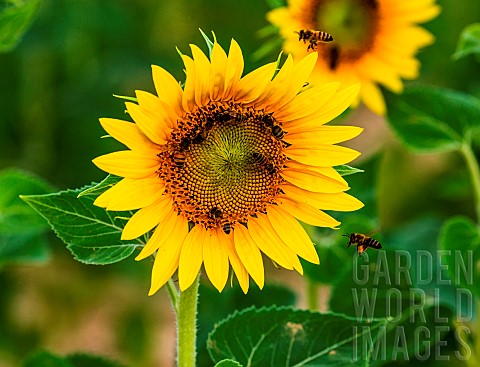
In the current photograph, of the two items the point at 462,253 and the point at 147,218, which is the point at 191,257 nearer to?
the point at 147,218

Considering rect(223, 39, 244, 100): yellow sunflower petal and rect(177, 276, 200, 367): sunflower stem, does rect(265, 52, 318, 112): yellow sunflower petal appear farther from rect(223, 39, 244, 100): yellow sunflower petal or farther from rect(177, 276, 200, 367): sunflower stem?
rect(177, 276, 200, 367): sunflower stem

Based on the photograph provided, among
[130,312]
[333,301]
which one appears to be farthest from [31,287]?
[333,301]

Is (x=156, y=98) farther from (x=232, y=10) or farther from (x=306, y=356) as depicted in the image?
(x=232, y=10)

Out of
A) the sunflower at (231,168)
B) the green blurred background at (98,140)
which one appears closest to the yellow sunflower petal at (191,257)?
the sunflower at (231,168)

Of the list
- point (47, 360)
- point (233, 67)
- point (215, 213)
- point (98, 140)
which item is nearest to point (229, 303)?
point (47, 360)

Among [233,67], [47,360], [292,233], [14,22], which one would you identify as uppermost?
[14,22]

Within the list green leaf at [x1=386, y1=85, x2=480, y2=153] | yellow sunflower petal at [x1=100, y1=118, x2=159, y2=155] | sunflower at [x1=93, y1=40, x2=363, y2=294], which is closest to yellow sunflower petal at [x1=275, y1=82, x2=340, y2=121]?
sunflower at [x1=93, y1=40, x2=363, y2=294]

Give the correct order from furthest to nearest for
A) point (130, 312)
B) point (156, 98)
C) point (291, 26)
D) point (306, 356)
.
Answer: point (130, 312) → point (291, 26) → point (306, 356) → point (156, 98)
